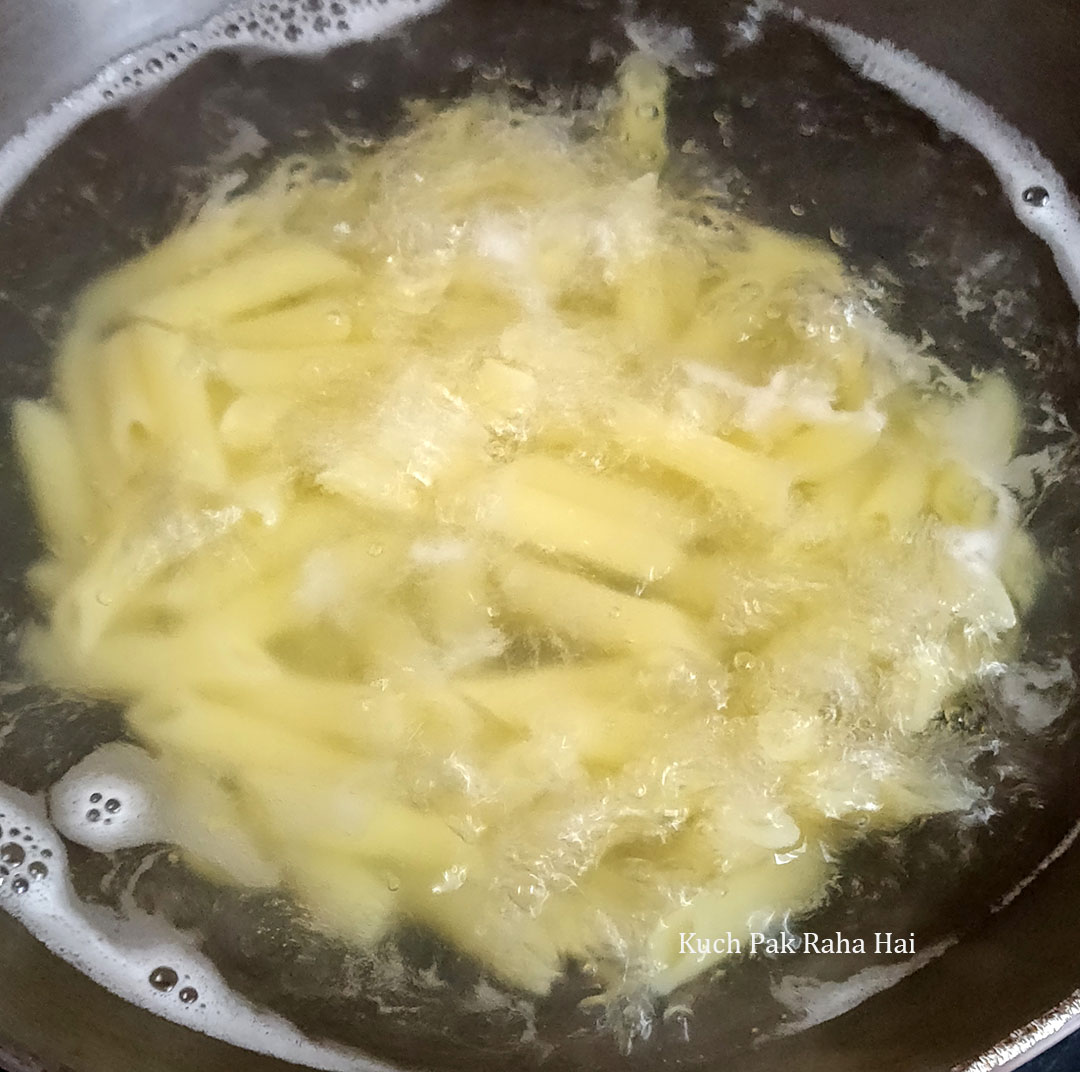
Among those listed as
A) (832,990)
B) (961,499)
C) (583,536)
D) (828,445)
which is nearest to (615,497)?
(583,536)

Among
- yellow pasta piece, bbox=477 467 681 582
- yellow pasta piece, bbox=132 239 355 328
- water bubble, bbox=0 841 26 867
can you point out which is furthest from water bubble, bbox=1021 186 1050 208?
water bubble, bbox=0 841 26 867

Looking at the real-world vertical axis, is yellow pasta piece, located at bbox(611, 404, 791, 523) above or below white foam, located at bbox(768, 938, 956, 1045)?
above

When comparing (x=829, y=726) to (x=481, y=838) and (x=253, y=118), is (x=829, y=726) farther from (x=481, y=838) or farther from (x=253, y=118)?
(x=253, y=118)

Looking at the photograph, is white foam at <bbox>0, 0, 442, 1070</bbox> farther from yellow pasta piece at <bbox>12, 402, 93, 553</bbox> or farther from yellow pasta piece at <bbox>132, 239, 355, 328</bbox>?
yellow pasta piece at <bbox>132, 239, 355, 328</bbox>

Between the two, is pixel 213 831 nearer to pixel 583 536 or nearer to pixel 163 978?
pixel 163 978

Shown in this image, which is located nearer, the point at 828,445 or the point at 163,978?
the point at 163,978

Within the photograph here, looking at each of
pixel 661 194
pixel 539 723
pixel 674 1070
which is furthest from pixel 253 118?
pixel 674 1070

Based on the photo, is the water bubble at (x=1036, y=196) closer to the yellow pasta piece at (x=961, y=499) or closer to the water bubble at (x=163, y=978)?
the yellow pasta piece at (x=961, y=499)
